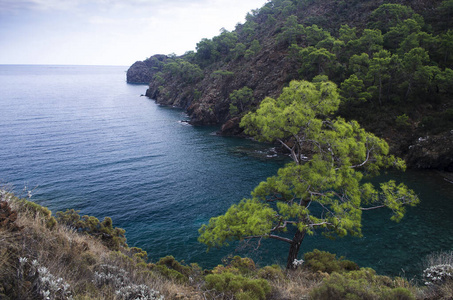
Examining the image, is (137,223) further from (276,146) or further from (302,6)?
(302,6)

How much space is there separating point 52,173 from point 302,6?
359 ft

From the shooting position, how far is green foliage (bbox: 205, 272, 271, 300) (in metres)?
11.6

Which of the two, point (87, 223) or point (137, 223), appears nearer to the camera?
point (87, 223)

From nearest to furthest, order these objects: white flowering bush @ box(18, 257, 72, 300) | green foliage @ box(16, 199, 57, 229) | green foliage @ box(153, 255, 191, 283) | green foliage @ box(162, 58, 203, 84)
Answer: white flowering bush @ box(18, 257, 72, 300) → green foliage @ box(16, 199, 57, 229) → green foliage @ box(153, 255, 191, 283) → green foliage @ box(162, 58, 203, 84)

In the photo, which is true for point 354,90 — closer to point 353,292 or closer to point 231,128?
point 231,128

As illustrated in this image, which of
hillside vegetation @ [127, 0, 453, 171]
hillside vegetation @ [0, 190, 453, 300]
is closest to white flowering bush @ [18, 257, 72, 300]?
hillside vegetation @ [0, 190, 453, 300]

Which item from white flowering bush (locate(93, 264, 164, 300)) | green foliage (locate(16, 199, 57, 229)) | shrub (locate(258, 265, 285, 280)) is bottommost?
shrub (locate(258, 265, 285, 280))

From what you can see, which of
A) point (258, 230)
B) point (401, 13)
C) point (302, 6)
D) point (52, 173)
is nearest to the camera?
point (258, 230)

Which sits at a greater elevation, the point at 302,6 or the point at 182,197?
the point at 302,6

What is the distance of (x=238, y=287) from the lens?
12156 mm

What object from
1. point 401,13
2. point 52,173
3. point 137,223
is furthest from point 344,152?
point 401,13

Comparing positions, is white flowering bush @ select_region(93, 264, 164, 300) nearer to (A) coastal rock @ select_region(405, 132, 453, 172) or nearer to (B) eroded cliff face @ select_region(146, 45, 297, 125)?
(A) coastal rock @ select_region(405, 132, 453, 172)

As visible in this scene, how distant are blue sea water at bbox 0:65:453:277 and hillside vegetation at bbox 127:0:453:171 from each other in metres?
8.43

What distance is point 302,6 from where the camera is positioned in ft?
355
